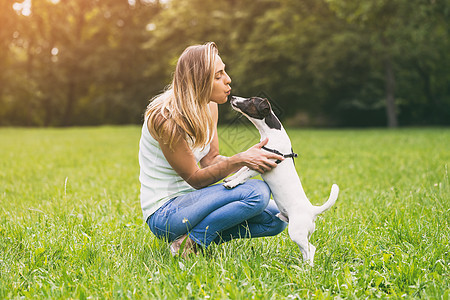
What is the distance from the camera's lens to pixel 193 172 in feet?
8.86

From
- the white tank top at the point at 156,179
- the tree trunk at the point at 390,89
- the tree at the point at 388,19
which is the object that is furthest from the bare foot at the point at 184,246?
the tree trunk at the point at 390,89

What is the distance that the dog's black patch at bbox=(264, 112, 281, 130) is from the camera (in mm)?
2516

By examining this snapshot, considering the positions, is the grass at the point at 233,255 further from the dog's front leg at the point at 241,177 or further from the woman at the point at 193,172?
the dog's front leg at the point at 241,177

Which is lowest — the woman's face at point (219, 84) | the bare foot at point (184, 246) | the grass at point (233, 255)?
the grass at point (233, 255)

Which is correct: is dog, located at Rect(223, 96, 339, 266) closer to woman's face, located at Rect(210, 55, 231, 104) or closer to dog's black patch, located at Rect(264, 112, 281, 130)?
dog's black patch, located at Rect(264, 112, 281, 130)

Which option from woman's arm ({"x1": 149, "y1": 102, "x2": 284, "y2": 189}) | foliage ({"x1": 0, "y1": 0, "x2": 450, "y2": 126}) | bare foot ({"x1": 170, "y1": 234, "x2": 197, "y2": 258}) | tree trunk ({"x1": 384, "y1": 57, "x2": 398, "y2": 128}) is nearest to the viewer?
woman's arm ({"x1": 149, "y1": 102, "x2": 284, "y2": 189})

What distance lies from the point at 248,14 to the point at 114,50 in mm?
13883

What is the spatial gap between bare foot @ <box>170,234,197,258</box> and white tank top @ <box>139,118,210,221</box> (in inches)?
9.6

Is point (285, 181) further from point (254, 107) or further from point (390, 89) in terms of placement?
point (390, 89)

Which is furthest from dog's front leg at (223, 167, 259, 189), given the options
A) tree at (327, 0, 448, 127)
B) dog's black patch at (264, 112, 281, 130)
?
tree at (327, 0, 448, 127)

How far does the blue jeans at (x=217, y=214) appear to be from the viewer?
261 centimetres

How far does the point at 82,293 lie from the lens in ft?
7.41

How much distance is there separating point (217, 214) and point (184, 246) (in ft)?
1.01

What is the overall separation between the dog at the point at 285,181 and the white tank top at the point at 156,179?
1.68ft
